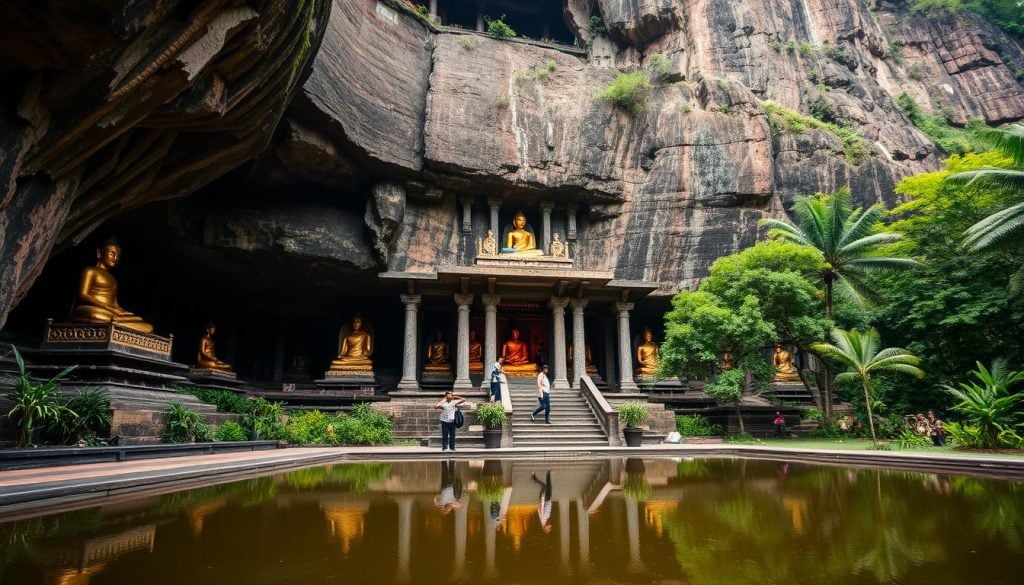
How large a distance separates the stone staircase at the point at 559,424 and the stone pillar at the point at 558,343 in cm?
44

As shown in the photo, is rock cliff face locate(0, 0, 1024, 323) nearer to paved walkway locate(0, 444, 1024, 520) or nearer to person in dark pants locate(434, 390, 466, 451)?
paved walkway locate(0, 444, 1024, 520)

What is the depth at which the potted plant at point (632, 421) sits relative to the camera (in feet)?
41.5

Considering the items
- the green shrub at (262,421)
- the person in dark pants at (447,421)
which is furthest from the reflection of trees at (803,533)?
the green shrub at (262,421)

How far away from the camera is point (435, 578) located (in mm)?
2633

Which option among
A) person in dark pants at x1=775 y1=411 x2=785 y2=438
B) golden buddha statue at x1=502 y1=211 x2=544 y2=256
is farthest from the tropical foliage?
golden buddha statue at x1=502 y1=211 x2=544 y2=256

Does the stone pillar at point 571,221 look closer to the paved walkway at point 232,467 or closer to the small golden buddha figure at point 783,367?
the small golden buddha figure at point 783,367

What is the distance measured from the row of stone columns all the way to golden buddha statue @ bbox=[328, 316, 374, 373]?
10.2ft

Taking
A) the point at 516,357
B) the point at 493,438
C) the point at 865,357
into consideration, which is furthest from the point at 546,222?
the point at 865,357

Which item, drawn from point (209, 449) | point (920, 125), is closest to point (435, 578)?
point (209, 449)

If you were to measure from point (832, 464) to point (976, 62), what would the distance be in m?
36.0

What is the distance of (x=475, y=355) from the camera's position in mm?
20562

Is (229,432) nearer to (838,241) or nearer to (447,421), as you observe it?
(447,421)

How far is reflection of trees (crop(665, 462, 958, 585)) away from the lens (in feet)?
8.95

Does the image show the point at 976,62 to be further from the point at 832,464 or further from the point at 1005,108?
the point at 832,464
